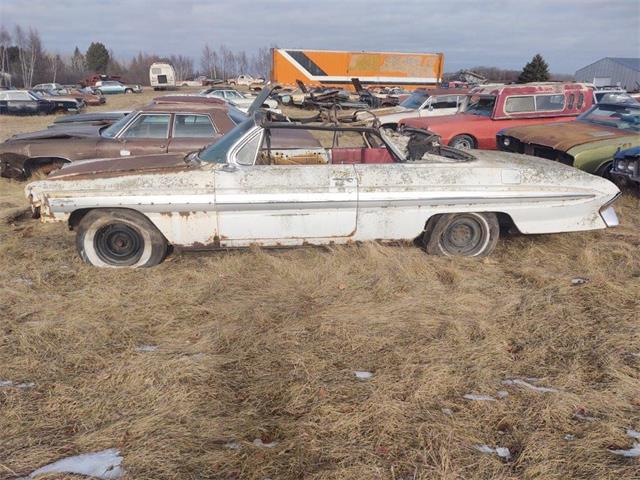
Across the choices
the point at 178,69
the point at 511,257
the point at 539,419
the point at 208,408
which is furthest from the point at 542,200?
the point at 178,69

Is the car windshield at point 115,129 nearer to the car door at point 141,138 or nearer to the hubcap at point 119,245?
the car door at point 141,138

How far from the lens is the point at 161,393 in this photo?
9.26 feet

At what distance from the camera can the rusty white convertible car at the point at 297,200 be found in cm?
445

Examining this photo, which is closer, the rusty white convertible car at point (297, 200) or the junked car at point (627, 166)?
the rusty white convertible car at point (297, 200)

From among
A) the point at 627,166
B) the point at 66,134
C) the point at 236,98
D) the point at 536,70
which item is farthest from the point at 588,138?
the point at 536,70

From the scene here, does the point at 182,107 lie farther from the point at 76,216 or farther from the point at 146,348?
the point at 146,348

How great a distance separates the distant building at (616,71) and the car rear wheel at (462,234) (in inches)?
2535

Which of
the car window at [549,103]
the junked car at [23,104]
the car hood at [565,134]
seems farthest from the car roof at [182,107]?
the junked car at [23,104]

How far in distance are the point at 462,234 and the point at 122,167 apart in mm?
3449

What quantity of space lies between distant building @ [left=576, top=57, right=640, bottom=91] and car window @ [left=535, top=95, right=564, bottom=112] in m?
56.6

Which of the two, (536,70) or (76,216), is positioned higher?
(536,70)

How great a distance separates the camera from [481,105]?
11.5 m

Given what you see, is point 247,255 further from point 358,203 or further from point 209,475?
point 209,475

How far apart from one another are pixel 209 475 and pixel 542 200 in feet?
13.1
